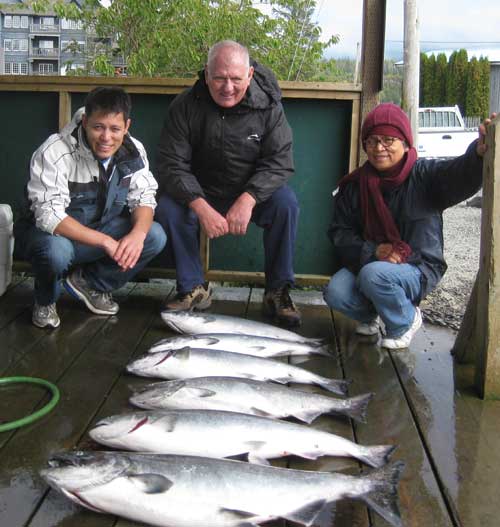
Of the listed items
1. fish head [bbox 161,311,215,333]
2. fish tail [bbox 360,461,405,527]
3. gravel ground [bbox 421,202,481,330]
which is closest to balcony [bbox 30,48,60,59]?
gravel ground [bbox 421,202,481,330]

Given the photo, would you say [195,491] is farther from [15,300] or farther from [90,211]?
[15,300]

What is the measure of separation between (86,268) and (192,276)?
693 millimetres

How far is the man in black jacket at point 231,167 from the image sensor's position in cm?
427

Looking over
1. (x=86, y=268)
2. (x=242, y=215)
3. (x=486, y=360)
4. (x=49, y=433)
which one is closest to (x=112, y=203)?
(x=86, y=268)

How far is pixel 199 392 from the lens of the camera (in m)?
2.82

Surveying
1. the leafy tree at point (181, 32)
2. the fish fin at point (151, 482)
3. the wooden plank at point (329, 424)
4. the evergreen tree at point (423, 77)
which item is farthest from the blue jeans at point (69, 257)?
the evergreen tree at point (423, 77)

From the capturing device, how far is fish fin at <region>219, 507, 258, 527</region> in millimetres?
2039

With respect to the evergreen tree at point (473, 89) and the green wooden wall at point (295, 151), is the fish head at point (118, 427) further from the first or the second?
the evergreen tree at point (473, 89)

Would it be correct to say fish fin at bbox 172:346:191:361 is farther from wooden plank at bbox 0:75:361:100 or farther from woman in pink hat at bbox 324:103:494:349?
wooden plank at bbox 0:75:361:100

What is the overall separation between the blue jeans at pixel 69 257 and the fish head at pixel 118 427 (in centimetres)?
165

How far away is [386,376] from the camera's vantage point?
3465mm

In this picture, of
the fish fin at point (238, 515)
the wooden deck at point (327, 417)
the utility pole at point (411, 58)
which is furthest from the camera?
the utility pole at point (411, 58)

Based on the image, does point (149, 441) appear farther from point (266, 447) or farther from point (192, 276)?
point (192, 276)

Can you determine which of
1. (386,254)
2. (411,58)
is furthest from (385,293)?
(411,58)
